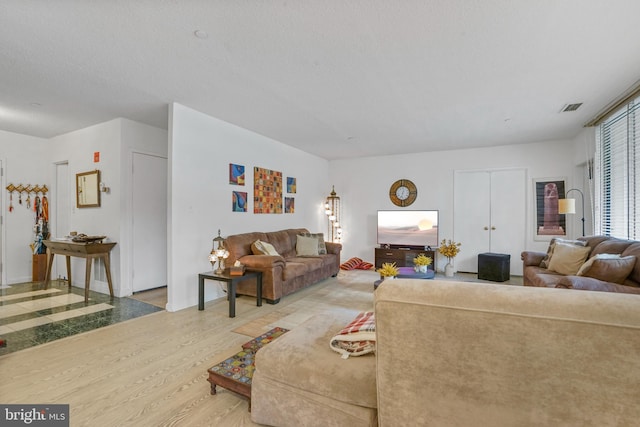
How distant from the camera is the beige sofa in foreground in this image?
82cm

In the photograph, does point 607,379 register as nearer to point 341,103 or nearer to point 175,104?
point 341,103

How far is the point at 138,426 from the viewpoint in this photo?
5.20 ft

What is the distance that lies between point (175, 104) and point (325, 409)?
348 centimetres

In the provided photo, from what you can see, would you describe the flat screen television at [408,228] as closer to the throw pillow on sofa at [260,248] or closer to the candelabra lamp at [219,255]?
the throw pillow on sofa at [260,248]

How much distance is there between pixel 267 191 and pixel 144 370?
3.32 meters

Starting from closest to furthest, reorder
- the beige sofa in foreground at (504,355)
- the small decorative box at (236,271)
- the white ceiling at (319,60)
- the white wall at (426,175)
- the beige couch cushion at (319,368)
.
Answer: the beige sofa in foreground at (504,355) → the beige couch cushion at (319,368) → the white ceiling at (319,60) → the small decorative box at (236,271) → the white wall at (426,175)

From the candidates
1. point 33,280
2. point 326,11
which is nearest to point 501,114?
point 326,11

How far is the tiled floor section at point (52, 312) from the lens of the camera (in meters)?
2.75

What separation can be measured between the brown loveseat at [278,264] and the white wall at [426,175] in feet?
5.67

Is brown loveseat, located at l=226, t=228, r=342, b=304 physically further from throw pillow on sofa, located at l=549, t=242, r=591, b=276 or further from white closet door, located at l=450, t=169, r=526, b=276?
throw pillow on sofa, located at l=549, t=242, r=591, b=276

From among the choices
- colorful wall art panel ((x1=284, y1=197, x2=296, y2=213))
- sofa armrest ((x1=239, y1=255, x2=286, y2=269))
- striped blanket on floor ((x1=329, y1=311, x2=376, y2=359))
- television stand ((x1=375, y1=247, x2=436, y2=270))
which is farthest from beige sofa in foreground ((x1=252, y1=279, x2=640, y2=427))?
television stand ((x1=375, y1=247, x2=436, y2=270))

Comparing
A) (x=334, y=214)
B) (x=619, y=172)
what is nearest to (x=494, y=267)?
(x=619, y=172)

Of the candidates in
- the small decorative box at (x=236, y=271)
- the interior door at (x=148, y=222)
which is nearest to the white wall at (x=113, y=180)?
the interior door at (x=148, y=222)

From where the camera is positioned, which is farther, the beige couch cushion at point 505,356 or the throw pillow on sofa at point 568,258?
the throw pillow on sofa at point 568,258
